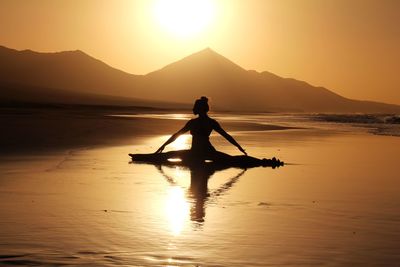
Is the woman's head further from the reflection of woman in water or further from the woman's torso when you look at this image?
the woman's torso

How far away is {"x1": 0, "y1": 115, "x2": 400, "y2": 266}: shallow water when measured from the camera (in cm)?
729

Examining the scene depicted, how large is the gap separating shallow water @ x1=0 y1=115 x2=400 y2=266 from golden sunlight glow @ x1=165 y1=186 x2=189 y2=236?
2 centimetres

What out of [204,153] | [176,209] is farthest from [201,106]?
[176,209]

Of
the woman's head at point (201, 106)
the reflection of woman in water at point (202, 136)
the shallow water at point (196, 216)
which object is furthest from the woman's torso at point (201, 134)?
the shallow water at point (196, 216)

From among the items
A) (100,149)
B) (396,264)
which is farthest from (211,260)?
(100,149)

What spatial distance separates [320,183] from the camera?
46.0 ft

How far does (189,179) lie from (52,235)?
6.50 meters

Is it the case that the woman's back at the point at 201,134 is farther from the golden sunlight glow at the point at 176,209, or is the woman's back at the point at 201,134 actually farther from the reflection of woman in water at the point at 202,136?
the golden sunlight glow at the point at 176,209

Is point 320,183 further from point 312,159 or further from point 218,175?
point 312,159

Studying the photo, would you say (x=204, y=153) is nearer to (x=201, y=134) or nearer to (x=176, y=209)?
(x=201, y=134)

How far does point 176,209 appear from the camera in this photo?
10250 millimetres

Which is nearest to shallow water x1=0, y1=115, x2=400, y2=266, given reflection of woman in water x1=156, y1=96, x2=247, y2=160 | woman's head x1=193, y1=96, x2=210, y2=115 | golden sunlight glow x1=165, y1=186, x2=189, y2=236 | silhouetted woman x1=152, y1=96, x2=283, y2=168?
golden sunlight glow x1=165, y1=186, x2=189, y2=236

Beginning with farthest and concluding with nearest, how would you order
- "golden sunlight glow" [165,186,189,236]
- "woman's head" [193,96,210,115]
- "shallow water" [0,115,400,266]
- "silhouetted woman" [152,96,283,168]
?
"woman's head" [193,96,210,115] → "silhouetted woman" [152,96,283,168] → "golden sunlight glow" [165,186,189,236] → "shallow water" [0,115,400,266]

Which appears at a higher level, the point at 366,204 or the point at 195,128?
the point at 195,128
